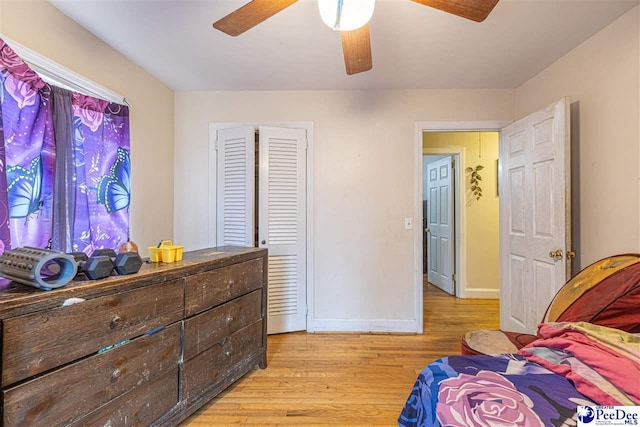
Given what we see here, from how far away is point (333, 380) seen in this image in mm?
2176

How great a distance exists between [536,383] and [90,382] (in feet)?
5.30

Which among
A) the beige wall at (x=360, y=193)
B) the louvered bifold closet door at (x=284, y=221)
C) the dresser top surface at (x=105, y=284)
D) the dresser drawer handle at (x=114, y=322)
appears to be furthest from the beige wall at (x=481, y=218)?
the dresser drawer handle at (x=114, y=322)

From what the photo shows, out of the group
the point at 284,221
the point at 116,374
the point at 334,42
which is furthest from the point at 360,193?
the point at 116,374

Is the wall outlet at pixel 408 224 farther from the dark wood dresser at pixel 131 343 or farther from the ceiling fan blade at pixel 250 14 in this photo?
the ceiling fan blade at pixel 250 14

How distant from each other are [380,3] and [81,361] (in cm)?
224

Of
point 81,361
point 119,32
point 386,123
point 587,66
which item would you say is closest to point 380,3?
point 386,123

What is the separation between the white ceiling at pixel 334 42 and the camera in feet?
6.02

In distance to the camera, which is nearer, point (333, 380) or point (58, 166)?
point (58, 166)

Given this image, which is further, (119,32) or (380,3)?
(119,32)

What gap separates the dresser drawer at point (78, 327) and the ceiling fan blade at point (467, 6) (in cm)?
178

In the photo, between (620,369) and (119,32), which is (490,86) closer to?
(620,369)

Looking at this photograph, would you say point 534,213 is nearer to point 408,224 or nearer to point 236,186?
point 408,224

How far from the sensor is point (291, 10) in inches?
72.6

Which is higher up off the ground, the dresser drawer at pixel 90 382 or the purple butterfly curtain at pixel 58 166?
the purple butterfly curtain at pixel 58 166
